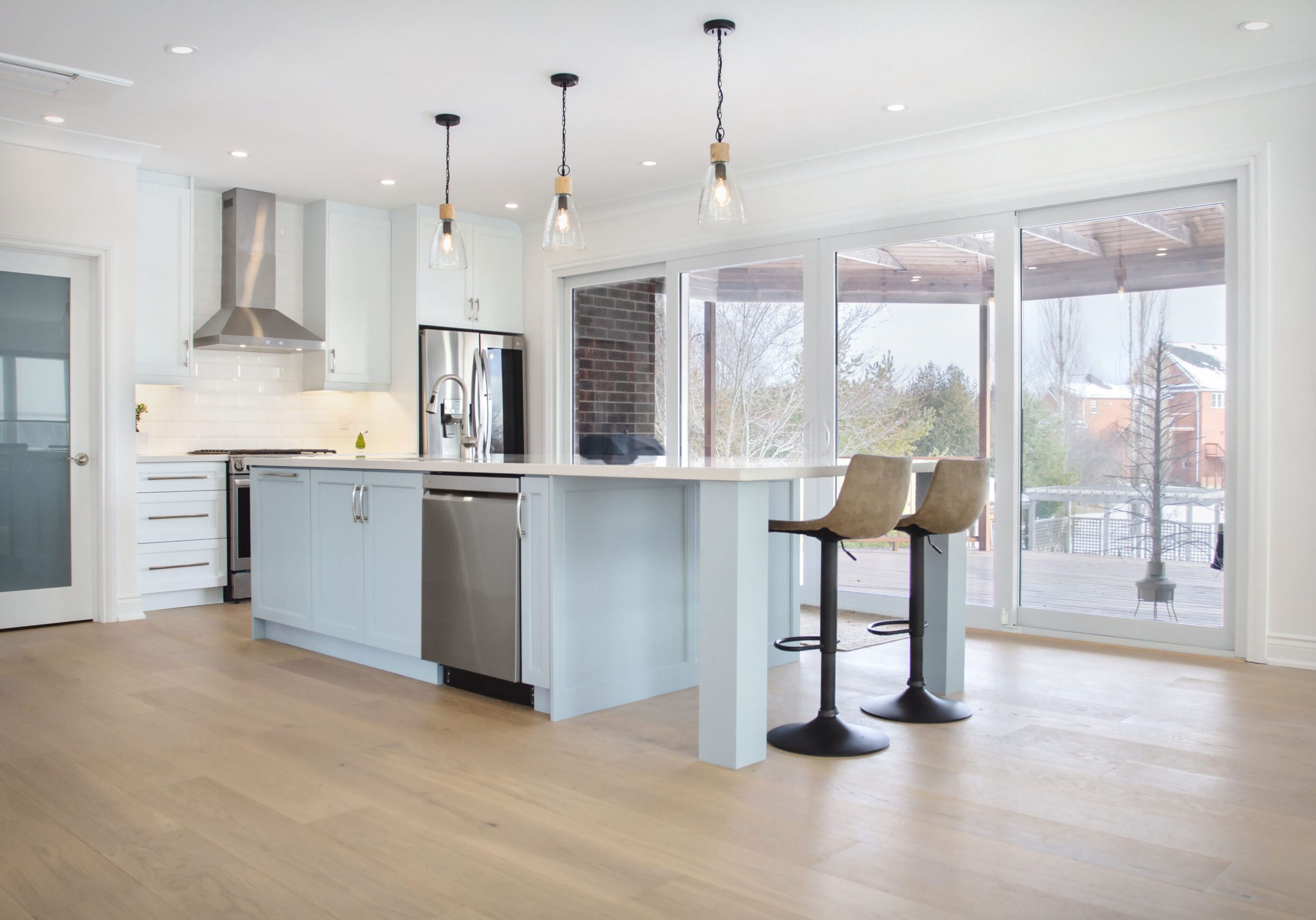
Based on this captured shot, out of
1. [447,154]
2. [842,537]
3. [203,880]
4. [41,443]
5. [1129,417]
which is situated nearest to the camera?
[203,880]

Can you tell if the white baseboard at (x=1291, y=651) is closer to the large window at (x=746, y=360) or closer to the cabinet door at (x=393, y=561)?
the large window at (x=746, y=360)

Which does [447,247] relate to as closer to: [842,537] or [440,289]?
[842,537]

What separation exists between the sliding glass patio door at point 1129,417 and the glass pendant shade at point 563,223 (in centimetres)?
241

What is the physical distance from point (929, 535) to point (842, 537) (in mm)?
592

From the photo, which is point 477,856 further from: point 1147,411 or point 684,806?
point 1147,411

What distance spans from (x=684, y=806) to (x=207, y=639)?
10.6ft

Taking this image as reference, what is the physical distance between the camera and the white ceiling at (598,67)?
3.71m

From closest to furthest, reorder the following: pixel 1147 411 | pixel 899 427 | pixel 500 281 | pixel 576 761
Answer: pixel 576 761 → pixel 1147 411 → pixel 899 427 → pixel 500 281

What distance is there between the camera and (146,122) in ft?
16.6

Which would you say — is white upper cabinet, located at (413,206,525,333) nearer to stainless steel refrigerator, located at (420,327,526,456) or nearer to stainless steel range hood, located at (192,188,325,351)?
stainless steel refrigerator, located at (420,327,526,456)

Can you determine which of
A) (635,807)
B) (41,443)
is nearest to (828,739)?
(635,807)

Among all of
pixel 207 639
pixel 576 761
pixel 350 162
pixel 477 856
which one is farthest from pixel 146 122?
pixel 477 856

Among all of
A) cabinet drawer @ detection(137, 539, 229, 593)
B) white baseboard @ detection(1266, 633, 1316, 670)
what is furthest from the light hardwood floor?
cabinet drawer @ detection(137, 539, 229, 593)

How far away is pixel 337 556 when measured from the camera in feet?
14.3
